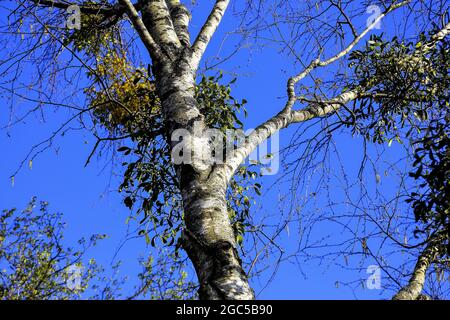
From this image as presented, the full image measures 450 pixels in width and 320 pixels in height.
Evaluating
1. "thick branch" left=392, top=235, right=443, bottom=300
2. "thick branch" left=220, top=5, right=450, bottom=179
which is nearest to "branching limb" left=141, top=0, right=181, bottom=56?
"thick branch" left=220, top=5, right=450, bottom=179

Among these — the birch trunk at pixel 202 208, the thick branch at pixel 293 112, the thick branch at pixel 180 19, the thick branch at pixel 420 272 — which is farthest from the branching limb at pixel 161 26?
the thick branch at pixel 420 272

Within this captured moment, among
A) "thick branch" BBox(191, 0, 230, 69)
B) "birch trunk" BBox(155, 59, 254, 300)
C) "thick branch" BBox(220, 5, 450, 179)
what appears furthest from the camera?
"thick branch" BBox(191, 0, 230, 69)

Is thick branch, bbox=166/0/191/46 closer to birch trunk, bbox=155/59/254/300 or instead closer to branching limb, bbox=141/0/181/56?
branching limb, bbox=141/0/181/56

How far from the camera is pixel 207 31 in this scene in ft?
15.1

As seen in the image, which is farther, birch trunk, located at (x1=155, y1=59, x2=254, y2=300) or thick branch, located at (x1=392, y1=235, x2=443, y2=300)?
thick branch, located at (x1=392, y1=235, x2=443, y2=300)

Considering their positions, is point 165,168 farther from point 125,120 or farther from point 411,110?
point 411,110

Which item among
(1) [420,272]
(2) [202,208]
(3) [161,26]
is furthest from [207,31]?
(1) [420,272]

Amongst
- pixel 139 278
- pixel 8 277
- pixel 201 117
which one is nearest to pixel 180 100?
pixel 201 117

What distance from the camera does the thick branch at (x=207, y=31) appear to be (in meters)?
4.24

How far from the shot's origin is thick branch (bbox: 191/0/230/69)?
13.9 feet

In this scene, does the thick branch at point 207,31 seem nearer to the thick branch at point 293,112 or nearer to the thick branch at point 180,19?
the thick branch at point 180,19

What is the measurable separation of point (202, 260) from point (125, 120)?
2.59 metres

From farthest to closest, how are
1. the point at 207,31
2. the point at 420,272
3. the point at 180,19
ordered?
1. the point at 180,19
2. the point at 207,31
3. the point at 420,272

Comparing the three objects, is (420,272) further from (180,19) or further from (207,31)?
(180,19)
